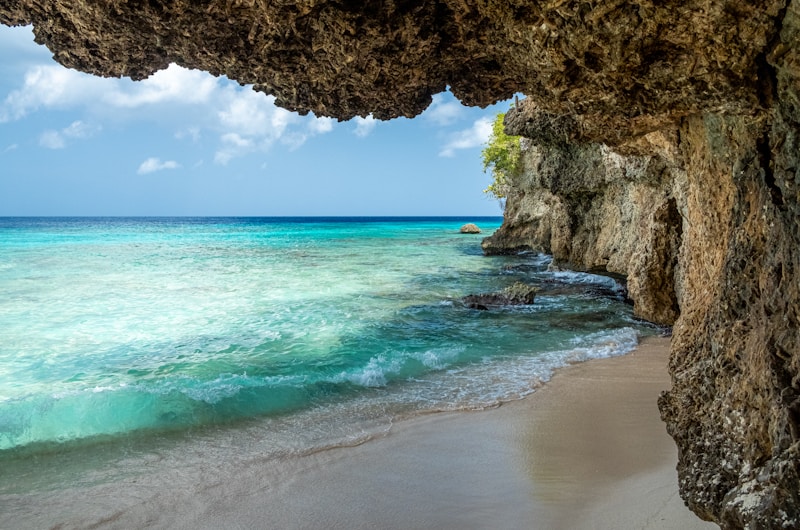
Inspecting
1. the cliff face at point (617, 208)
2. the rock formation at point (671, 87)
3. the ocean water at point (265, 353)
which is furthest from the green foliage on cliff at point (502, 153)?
the rock formation at point (671, 87)

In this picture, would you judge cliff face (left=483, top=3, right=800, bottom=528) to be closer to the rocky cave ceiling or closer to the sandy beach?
the rocky cave ceiling

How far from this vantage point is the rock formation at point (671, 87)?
2320 millimetres

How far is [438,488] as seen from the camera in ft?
13.5

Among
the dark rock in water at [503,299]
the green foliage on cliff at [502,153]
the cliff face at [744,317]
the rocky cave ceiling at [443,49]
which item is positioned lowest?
the dark rock in water at [503,299]

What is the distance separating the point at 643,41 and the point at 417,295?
38.9 ft

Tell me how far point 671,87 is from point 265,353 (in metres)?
7.27

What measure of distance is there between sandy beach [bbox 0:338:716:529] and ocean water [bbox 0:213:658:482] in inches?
21.7

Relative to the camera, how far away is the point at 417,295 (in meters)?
14.3

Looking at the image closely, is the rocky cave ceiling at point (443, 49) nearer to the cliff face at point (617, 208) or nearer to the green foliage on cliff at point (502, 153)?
the cliff face at point (617, 208)

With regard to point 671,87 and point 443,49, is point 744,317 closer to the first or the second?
point 671,87

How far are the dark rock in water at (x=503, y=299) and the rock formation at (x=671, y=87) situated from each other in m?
7.05

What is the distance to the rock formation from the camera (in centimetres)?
232

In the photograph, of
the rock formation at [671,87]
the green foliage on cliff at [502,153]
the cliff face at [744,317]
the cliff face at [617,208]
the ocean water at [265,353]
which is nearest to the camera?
the cliff face at [744,317]

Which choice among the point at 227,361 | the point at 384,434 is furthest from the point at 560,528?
the point at 227,361
